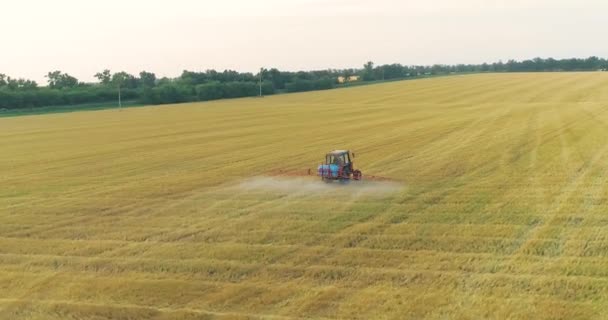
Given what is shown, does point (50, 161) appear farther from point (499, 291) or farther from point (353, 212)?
point (499, 291)

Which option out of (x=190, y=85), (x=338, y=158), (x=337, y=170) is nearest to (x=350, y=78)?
(x=190, y=85)

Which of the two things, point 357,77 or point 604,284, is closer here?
point 604,284

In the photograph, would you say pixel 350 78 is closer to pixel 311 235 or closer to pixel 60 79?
pixel 60 79

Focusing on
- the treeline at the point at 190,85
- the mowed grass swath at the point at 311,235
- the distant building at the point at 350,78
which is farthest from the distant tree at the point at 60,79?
the mowed grass swath at the point at 311,235

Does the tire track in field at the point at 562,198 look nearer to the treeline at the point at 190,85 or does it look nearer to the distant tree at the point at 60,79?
the treeline at the point at 190,85

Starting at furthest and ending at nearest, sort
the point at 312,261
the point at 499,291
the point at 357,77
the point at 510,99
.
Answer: the point at 357,77 < the point at 510,99 < the point at 312,261 < the point at 499,291

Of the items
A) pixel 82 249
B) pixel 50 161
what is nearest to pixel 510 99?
pixel 50 161

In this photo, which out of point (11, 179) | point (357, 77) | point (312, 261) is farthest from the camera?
point (357, 77)
